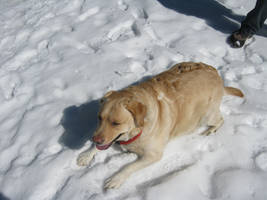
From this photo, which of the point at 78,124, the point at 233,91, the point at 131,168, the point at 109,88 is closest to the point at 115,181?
the point at 131,168

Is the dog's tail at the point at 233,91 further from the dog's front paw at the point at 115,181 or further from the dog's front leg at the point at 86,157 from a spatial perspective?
the dog's front leg at the point at 86,157

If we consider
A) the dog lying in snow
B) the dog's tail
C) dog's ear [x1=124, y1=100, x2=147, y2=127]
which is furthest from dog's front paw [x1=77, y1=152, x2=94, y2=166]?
the dog's tail

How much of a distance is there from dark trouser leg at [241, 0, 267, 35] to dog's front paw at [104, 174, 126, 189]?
348 cm

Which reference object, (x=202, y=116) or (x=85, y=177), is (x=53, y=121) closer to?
(x=85, y=177)

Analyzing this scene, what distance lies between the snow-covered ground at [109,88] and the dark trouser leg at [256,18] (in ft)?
1.09

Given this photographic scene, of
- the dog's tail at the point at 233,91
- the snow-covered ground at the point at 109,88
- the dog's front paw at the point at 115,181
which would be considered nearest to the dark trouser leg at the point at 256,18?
the snow-covered ground at the point at 109,88

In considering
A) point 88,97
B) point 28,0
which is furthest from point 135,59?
point 28,0

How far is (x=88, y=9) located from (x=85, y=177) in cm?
394

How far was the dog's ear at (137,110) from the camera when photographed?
245cm

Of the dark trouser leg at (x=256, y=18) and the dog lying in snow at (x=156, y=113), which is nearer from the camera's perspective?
the dog lying in snow at (x=156, y=113)

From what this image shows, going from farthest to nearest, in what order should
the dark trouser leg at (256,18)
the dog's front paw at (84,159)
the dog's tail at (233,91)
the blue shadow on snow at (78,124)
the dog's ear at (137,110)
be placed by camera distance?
1. the dark trouser leg at (256,18)
2. the dog's tail at (233,91)
3. the blue shadow on snow at (78,124)
4. the dog's front paw at (84,159)
5. the dog's ear at (137,110)

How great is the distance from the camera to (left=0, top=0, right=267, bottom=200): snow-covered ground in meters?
2.83

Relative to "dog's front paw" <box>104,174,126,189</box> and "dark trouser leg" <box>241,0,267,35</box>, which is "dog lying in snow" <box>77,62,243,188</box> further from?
"dark trouser leg" <box>241,0,267,35</box>

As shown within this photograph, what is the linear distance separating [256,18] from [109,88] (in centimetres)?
298
